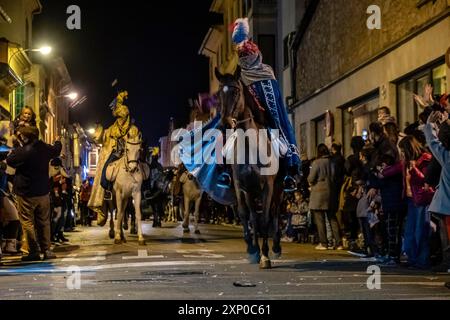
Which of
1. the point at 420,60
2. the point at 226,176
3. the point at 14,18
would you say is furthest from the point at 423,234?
the point at 14,18

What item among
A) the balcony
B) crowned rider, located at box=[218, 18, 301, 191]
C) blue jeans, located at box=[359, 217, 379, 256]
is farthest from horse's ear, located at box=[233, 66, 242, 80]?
the balcony

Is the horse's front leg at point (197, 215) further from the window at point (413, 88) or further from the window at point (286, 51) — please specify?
the window at point (286, 51)

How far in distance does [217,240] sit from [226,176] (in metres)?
8.52

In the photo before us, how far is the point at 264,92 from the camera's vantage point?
13.9 m

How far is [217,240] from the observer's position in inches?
874

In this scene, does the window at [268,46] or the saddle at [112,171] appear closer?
the saddle at [112,171]

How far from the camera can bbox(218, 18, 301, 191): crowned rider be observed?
13828 millimetres

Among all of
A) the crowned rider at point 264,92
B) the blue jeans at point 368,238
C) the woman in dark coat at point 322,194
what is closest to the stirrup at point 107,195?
the woman in dark coat at point 322,194

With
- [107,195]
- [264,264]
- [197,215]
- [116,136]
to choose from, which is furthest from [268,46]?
[264,264]

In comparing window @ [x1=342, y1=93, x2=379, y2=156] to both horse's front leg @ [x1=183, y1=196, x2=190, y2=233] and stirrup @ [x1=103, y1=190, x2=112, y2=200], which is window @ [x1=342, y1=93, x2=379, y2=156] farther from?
stirrup @ [x1=103, y1=190, x2=112, y2=200]

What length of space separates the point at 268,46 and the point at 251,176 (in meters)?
33.8

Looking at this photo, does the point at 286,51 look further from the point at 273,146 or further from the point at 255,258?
the point at 273,146

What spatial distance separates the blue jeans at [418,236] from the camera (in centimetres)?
1376

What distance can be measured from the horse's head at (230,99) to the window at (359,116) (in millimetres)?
12106
